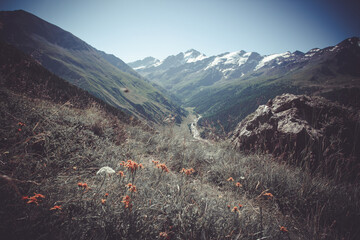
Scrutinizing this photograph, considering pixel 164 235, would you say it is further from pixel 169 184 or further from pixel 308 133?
pixel 308 133

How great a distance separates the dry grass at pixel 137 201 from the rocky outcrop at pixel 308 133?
44.2 inches

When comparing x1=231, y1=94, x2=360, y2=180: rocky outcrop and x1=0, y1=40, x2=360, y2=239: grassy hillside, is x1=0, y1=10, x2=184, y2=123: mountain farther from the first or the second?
x1=0, y1=40, x2=360, y2=239: grassy hillside

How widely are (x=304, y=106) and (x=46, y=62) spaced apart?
586ft

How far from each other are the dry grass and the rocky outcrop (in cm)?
112

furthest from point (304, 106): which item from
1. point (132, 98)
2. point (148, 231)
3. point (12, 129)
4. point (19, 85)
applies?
point (132, 98)

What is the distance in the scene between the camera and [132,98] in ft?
503

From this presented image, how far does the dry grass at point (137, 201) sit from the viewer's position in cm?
138

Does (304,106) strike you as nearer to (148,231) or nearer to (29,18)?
(148,231)

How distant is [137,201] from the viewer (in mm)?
1771

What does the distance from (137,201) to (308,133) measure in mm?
4875

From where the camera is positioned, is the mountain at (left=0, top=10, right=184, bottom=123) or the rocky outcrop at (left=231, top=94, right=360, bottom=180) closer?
the rocky outcrop at (left=231, top=94, right=360, bottom=180)

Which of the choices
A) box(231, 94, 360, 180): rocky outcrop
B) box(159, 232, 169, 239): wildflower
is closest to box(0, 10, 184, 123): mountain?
box(231, 94, 360, 180): rocky outcrop

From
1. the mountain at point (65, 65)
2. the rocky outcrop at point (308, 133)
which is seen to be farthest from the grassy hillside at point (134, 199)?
the mountain at point (65, 65)

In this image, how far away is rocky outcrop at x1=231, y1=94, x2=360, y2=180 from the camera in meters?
3.85
